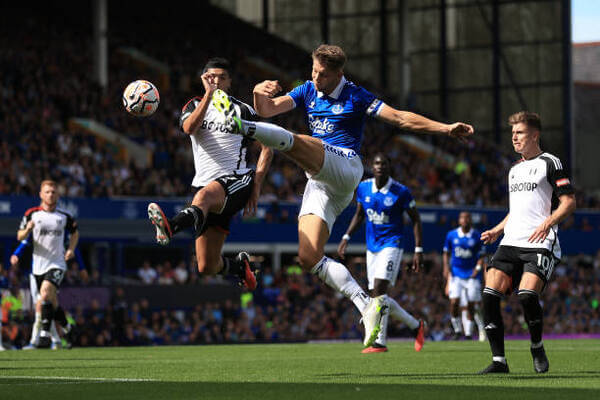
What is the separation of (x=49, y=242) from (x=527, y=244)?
9.20 meters

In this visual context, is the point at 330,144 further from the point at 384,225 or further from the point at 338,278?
the point at 384,225

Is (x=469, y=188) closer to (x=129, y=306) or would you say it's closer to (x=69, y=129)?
(x=69, y=129)

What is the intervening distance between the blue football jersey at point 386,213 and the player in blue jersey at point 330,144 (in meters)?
5.03

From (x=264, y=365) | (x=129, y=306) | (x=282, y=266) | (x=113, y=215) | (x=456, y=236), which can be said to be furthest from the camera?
(x=282, y=266)

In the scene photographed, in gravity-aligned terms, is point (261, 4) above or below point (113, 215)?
above

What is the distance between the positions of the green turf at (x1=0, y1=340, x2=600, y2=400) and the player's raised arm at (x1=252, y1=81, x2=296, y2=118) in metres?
2.34

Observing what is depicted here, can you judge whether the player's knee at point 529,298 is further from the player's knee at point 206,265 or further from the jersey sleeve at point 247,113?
the jersey sleeve at point 247,113

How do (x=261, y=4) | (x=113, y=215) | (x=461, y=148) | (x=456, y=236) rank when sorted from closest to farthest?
(x=456, y=236)
(x=113, y=215)
(x=461, y=148)
(x=261, y=4)

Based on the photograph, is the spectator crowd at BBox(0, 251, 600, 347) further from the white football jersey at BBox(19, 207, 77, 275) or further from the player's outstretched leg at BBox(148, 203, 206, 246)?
the player's outstretched leg at BBox(148, 203, 206, 246)

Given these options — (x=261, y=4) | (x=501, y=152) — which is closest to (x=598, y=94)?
(x=501, y=152)

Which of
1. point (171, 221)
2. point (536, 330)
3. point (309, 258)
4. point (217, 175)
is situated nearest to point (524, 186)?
point (536, 330)

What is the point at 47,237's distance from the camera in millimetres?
16578

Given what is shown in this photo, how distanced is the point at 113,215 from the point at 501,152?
75.5ft

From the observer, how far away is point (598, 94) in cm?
5575
